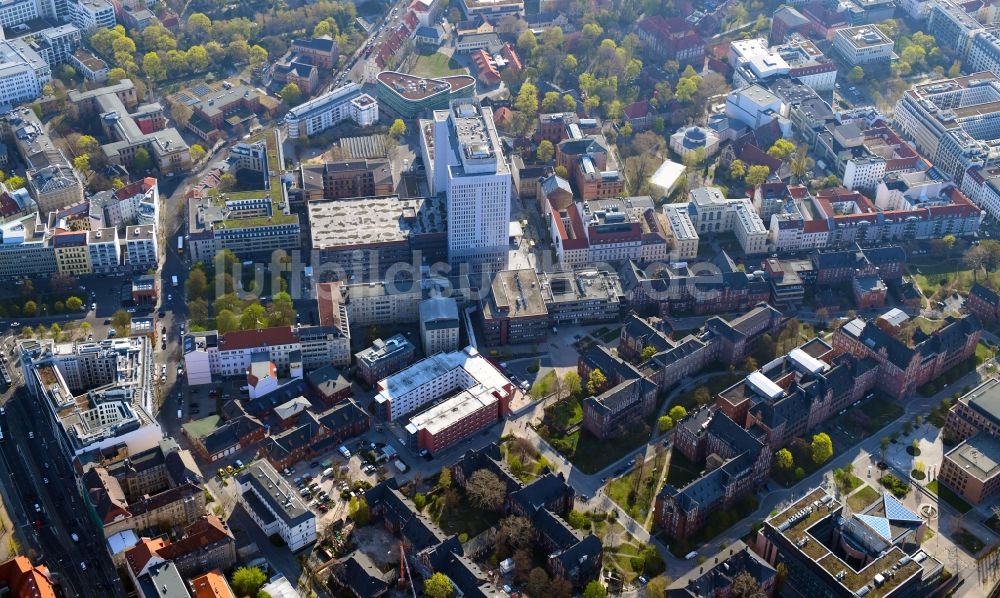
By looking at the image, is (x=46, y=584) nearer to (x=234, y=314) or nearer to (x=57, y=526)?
(x=57, y=526)

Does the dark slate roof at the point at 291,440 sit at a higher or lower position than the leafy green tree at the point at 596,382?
higher

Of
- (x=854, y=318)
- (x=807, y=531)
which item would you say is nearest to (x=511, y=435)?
(x=807, y=531)

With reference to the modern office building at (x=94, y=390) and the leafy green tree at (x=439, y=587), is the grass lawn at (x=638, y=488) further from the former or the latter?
the modern office building at (x=94, y=390)

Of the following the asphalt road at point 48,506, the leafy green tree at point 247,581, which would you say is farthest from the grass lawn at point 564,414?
the asphalt road at point 48,506

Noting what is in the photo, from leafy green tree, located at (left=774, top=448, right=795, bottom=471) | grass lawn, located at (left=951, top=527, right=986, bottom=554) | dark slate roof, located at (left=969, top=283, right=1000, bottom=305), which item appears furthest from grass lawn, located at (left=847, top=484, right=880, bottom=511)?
dark slate roof, located at (left=969, top=283, right=1000, bottom=305)

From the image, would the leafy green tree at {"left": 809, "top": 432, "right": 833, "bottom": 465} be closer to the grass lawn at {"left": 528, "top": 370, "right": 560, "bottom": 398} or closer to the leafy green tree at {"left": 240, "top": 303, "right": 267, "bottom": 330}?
the grass lawn at {"left": 528, "top": 370, "right": 560, "bottom": 398}

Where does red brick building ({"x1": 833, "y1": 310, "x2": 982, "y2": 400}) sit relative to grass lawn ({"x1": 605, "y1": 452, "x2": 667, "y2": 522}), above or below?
above

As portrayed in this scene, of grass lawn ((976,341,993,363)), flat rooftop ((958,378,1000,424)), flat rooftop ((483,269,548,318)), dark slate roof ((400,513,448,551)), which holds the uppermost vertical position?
flat rooftop ((483,269,548,318))
